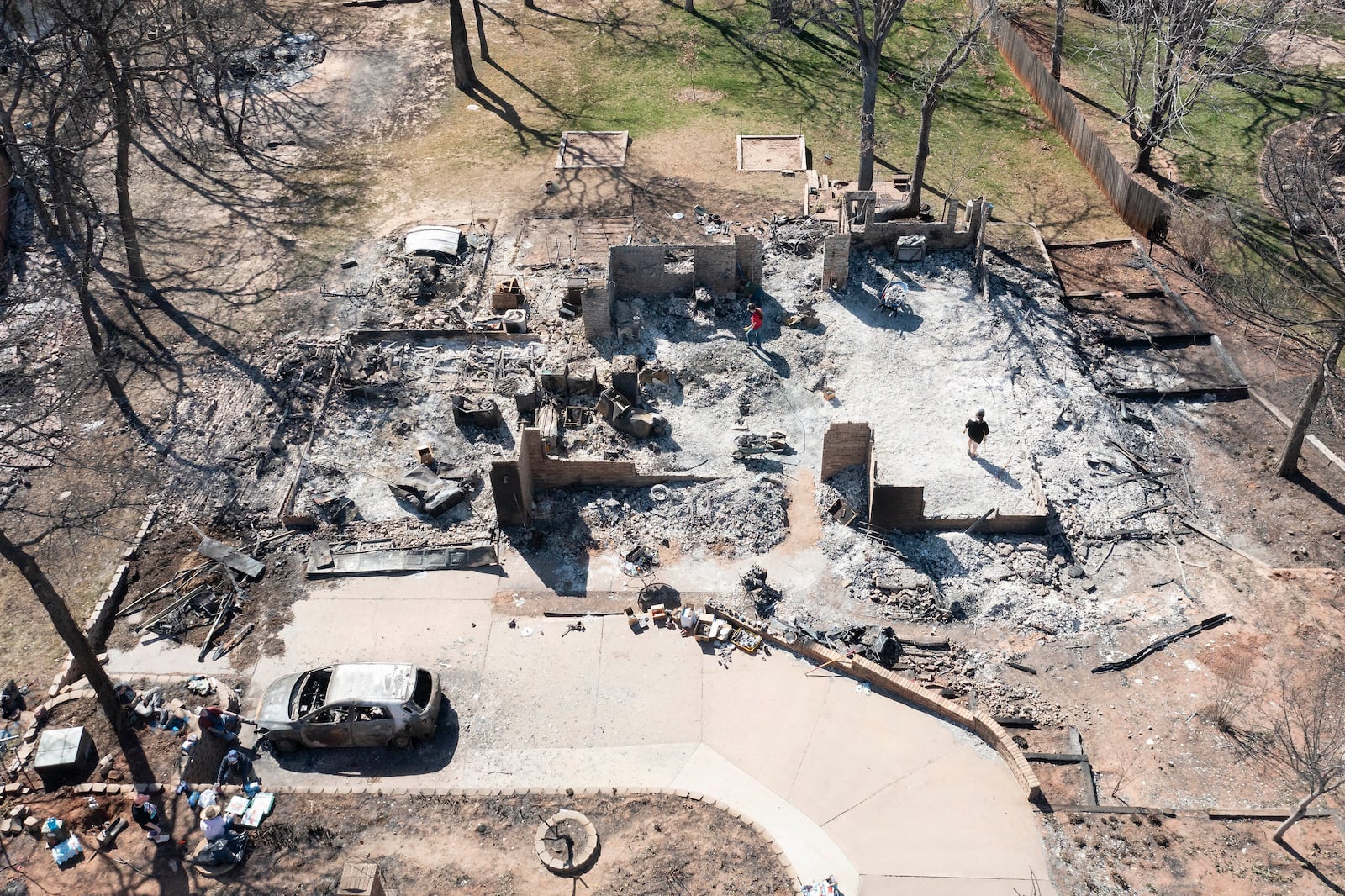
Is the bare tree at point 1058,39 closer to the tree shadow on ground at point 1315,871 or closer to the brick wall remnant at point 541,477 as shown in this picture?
the brick wall remnant at point 541,477

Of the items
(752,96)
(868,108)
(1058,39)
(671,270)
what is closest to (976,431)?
(671,270)

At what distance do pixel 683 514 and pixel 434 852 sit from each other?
9158mm

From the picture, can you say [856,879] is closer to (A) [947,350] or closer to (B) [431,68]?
(A) [947,350]

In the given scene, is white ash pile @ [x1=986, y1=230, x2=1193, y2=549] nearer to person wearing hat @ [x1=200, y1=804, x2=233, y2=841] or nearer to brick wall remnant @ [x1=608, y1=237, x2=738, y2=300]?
brick wall remnant @ [x1=608, y1=237, x2=738, y2=300]

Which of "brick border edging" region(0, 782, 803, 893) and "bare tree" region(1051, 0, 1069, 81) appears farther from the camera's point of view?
"bare tree" region(1051, 0, 1069, 81)

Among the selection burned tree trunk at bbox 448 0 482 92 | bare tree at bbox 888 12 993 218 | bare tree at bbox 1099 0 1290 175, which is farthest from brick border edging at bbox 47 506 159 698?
bare tree at bbox 1099 0 1290 175

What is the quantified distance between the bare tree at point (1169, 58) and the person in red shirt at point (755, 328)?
15510mm

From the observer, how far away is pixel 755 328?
27.2 metres

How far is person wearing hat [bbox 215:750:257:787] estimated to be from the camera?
725 inches

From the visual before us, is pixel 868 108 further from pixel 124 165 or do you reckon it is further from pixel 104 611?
pixel 104 611

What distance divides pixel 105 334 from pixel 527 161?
14.7 meters

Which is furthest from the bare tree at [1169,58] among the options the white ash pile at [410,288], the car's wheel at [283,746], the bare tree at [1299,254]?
the car's wheel at [283,746]

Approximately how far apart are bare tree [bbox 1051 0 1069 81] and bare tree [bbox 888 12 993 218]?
7.45 metres

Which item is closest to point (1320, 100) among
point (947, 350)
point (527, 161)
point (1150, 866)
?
point (947, 350)
